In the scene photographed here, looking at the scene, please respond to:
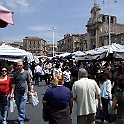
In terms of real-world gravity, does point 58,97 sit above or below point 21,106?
above

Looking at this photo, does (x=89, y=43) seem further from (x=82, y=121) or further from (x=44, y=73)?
(x=82, y=121)

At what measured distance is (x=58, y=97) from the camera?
13.5ft

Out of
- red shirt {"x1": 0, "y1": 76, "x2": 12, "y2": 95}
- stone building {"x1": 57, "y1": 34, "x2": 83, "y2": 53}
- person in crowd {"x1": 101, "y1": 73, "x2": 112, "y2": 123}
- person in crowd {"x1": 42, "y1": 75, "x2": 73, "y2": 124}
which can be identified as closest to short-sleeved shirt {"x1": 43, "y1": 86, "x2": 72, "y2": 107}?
person in crowd {"x1": 42, "y1": 75, "x2": 73, "y2": 124}

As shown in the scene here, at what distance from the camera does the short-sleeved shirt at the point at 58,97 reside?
411cm

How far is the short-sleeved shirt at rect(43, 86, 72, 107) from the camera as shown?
4.11 meters

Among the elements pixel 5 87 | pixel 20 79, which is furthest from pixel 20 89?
pixel 5 87

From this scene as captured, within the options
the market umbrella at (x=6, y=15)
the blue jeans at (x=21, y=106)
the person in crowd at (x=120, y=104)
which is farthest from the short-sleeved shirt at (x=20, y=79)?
the person in crowd at (x=120, y=104)

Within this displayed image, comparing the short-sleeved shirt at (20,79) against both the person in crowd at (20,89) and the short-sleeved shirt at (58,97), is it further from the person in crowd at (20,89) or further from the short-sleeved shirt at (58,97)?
the short-sleeved shirt at (58,97)

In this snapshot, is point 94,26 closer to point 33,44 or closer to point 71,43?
point 71,43

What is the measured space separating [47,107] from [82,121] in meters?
0.84

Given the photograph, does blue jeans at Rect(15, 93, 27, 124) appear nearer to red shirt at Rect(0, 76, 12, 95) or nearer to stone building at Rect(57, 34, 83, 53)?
red shirt at Rect(0, 76, 12, 95)

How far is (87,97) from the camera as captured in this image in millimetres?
4512

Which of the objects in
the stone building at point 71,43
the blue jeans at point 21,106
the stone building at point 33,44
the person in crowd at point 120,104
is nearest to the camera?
the person in crowd at point 120,104

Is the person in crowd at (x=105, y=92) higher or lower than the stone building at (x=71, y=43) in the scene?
lower
